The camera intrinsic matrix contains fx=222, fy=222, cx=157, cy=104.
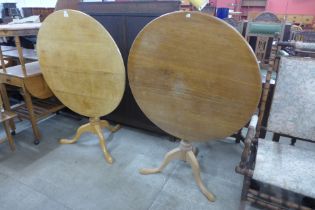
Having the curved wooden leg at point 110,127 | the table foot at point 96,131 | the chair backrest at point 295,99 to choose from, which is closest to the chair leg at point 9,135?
the table foot at point 96,131

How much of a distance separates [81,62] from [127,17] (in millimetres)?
576

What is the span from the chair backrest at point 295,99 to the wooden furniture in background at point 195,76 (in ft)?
1.12

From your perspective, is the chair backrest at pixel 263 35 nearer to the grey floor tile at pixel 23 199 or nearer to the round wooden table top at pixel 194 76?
the round wooden table top at pixel 194 76

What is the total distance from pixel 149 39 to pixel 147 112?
48 cm

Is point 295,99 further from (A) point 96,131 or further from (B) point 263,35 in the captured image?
→ (B) point 263,35

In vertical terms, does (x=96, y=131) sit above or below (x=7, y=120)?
below

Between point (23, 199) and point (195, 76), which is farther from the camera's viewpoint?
point (23, 199)

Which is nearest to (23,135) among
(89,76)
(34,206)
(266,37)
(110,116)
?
(110,116)

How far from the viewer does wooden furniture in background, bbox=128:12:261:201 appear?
1071 millimetres

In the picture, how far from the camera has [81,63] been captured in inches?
63.0

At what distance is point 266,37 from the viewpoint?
319cm

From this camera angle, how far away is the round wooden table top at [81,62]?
1477mm

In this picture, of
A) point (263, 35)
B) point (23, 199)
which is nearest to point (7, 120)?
point (23, 199)

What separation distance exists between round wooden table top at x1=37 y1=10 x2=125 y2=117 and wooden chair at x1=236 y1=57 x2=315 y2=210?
94 cm
